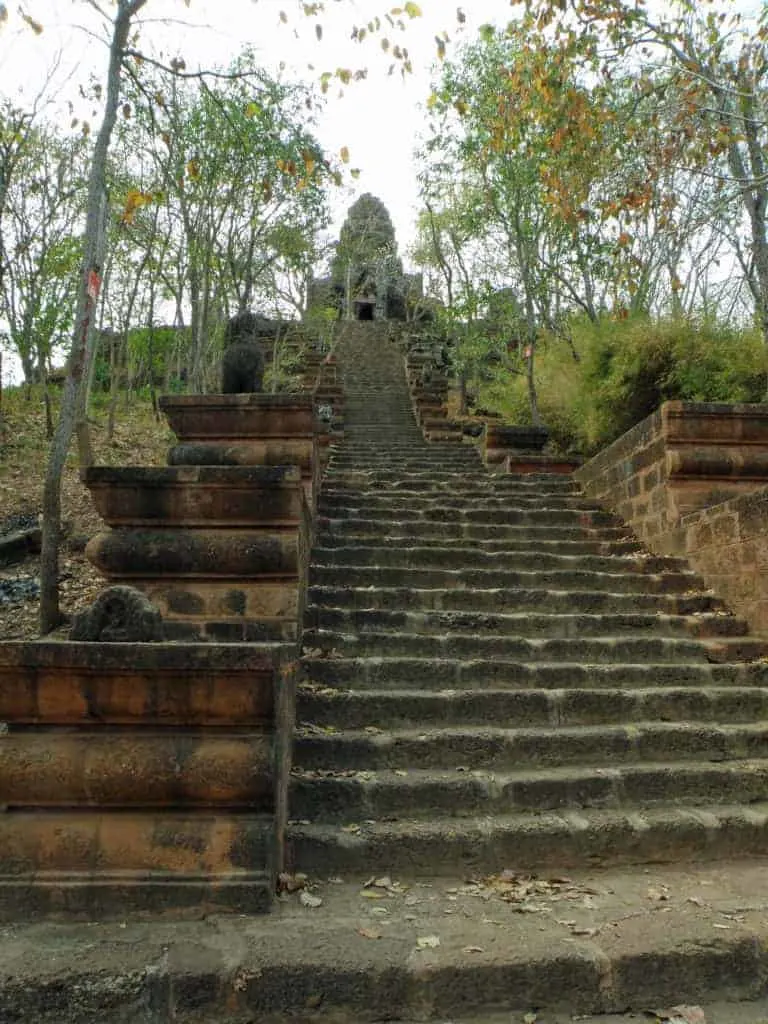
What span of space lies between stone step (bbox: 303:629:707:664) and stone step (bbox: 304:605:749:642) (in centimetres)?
7

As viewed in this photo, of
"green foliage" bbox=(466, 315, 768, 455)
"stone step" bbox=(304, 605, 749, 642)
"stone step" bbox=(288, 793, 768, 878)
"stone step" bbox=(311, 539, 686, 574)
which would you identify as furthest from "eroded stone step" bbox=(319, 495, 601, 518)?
"stone step" bbox=(288, 793, 768, 878)

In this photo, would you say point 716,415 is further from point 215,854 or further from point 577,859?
point 215,854

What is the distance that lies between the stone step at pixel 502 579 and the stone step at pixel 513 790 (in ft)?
6.68

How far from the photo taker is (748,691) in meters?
4.38

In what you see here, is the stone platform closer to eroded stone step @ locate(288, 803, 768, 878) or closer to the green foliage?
eroded stone step @ locate(288, 803, 768, 878)

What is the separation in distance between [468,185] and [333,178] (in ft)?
30.1

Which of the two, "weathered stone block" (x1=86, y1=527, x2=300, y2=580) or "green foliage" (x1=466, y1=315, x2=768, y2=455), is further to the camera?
"green foliage" (x1=466, y1=315, x2=768, y2=455)

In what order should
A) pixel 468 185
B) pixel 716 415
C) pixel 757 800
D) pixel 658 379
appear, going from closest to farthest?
pixel 757 800 → pixel 716 415 → pixel 658 379 → pixel 468 185

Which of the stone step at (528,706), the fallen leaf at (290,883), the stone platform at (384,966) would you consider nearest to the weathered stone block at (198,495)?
the stone step at (528,706)

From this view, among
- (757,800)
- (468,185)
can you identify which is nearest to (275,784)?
(757,800)

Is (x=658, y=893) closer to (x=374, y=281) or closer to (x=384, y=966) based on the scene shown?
(x=384, y=966)

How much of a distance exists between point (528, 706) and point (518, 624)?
98cm

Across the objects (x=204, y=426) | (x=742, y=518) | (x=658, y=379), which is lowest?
(x=742, y=518)

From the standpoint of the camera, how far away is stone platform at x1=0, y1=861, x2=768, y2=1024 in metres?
2.23
